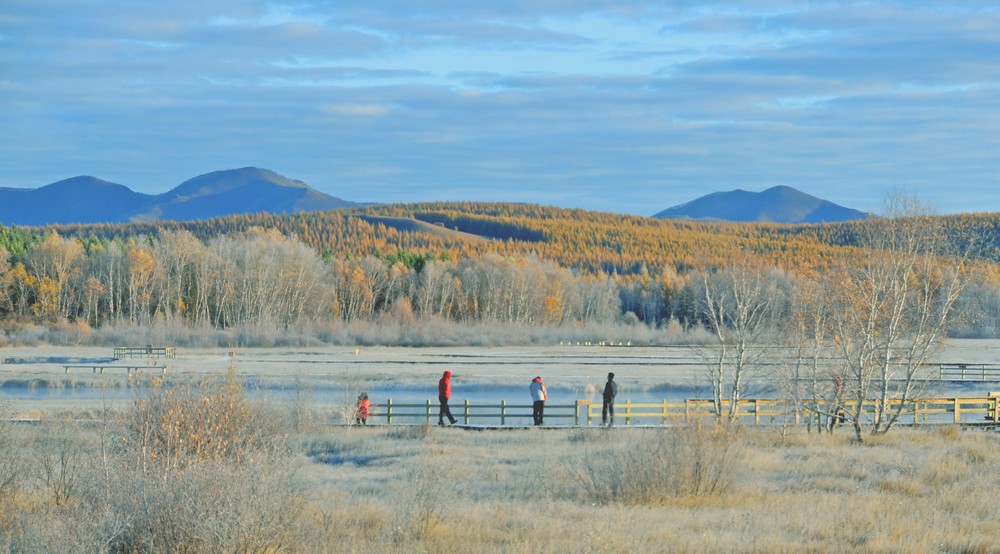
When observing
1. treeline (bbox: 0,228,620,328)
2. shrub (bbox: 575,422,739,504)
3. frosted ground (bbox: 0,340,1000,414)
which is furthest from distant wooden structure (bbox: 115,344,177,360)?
shrub (bbox: 575,422,739,504)

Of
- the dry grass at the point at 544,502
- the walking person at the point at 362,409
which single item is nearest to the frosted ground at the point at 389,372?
the walking person at the point at 362,409

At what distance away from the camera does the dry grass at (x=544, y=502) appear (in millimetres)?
10391

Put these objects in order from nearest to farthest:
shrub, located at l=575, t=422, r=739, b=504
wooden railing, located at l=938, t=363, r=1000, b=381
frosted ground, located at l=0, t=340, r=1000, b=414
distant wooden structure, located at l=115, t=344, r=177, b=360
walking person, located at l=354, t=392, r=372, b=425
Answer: shrub, located at l=575, t=422, r=739, b=504
walking person, located at l=354, t=392, r=372, b=425
frosted ground, located at l=0, t=340, r=1000, b=414
wooden railing, located at l=938, t=363, r=1000, b=381
distant wooden structure, located at l=115, t=344, r=177, b=360

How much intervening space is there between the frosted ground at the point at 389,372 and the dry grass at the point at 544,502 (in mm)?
14283

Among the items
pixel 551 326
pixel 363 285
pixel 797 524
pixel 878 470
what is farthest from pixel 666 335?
Answer: pixel 797 524

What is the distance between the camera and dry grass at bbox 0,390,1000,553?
10.4 meters

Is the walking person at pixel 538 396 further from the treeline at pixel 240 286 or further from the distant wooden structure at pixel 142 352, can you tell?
the treeline at pixel 240 286

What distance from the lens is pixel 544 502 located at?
49.5ft

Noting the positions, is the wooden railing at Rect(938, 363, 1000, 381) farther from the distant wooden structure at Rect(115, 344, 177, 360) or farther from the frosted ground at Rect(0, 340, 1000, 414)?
the distant wooden structure at Rect(115, 344, 177, 360)

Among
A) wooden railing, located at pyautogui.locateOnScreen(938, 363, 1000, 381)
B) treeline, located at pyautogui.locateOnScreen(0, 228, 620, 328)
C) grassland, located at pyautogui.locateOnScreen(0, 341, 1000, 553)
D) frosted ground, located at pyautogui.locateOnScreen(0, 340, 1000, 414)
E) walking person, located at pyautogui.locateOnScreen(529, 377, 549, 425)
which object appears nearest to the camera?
grassland, located at pyautogui.locateOnScreen(0, 341, 1000, 553)

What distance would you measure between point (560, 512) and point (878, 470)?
781 centimetres

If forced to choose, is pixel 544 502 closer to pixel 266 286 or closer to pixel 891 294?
pixel 891 294

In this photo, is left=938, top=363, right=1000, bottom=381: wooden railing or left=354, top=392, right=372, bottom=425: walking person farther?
left=938, top=363, right=1000, bottom=381: wooden railing

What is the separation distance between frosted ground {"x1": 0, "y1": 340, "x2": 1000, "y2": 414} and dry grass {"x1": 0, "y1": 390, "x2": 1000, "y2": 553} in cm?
1428
